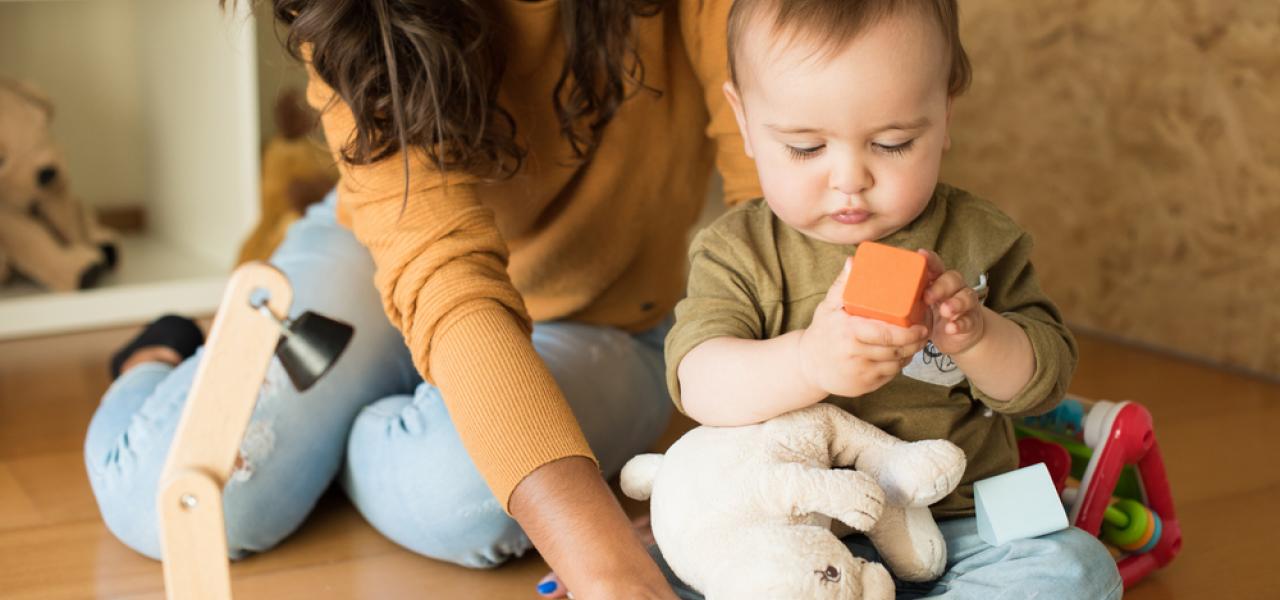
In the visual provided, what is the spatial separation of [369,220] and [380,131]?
8 cm

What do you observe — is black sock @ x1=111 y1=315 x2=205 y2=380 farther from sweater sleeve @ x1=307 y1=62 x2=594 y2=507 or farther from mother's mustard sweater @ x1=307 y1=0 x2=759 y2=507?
sweater sleeve @ x1=307 y1=62 x2=594 y2=507

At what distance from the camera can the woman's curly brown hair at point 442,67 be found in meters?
0.98

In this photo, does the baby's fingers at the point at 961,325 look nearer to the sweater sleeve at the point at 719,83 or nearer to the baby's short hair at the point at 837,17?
the baby's short hair at the point at 837,17

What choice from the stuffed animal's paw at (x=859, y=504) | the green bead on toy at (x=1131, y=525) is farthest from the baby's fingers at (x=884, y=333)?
the green bead on toy at (x=1131, y=525)

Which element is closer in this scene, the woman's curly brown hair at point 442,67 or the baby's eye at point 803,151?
→ the baby's eye at point 803,151

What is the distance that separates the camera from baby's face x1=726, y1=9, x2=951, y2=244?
2.58ft

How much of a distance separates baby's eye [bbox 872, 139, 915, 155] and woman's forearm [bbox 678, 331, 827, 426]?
0.44ft

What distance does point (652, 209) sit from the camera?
1259 mm

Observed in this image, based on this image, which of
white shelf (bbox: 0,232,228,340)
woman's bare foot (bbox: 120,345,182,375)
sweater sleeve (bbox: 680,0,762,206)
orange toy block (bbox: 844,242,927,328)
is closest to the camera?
orange toy block (bbox: 844,242,927,328)

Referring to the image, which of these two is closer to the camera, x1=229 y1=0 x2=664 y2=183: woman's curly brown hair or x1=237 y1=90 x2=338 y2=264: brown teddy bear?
x1=229 y1=0 x2=664 y2=183: woman's curly brown hair

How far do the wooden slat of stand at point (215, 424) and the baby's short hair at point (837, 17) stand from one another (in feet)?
1.16

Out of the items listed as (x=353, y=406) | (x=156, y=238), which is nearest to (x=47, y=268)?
(x=156, y=238)

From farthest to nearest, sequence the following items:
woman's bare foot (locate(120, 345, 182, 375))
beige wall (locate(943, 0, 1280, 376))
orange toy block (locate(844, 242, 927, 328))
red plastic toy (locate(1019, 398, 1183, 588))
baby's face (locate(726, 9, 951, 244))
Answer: beige wall (locate(943, 0, 1280, 376)) → woman's bare foot (locate(120, 345, 182, 375)) → red plastic toy (locate(1019, 398, 1183, 588)) → baby's face (locate(726, 9, 951, 244)) → orange toy block (locate(844, 242, 927, 328))

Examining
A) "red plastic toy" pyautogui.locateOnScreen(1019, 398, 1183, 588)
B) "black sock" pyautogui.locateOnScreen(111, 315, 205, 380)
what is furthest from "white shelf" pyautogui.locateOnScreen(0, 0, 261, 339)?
"red plastic toy" pyautogui.locateOnScreen(1019, 398, 1183, 588)
